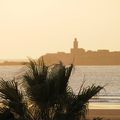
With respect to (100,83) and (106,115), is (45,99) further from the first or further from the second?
(100,83)

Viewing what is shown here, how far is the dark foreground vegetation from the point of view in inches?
282

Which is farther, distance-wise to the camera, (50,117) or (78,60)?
(78,60)

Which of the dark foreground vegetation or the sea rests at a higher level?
the dark foreground vegetation

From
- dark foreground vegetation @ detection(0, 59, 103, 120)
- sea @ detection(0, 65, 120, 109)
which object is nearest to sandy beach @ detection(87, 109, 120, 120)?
sea @ detection(0, 65, 120, 109)

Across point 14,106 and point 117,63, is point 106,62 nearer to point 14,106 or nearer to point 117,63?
point 117,63

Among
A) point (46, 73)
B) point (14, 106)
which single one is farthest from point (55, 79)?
point (14, 106)

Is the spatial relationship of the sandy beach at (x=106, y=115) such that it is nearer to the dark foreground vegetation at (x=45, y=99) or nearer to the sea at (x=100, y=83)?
the sea at (x=100, y=83)

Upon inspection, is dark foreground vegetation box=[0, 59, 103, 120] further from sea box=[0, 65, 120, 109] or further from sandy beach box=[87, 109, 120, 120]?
sandy beach box=[87, 109, 120, 120]

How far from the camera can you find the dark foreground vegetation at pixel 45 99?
282 inches

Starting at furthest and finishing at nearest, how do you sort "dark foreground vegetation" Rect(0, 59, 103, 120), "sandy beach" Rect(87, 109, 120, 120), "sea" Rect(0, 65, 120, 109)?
1. "sandy beach" Rect(87, 109, 120, 120)
2. "sea" Rect(0, 65, 120, 109)
3. "dark foreground vegetation" Rect(0, 59, 103, 120)

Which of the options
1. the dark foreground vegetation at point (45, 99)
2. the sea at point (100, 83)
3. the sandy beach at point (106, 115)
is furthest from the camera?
the sandy beach at point (106, 115)

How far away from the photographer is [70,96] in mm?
7316

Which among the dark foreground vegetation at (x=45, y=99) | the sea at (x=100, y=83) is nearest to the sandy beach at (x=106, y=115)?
the sea at (x=100, y=83)

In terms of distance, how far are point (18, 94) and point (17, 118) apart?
376mm
